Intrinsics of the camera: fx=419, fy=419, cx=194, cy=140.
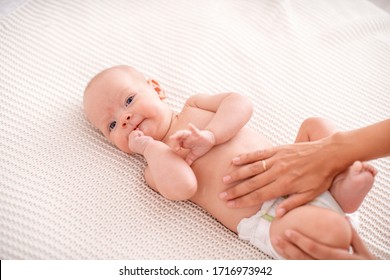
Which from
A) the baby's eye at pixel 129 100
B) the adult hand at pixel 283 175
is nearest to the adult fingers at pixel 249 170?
the adult hand at pixel 283 175

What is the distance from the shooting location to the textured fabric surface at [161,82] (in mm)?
1348

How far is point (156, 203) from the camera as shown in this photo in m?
1.43

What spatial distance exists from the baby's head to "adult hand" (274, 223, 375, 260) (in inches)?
23.0

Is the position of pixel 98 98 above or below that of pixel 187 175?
above

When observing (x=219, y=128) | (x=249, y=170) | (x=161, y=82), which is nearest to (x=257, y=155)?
(x=249, y=170)

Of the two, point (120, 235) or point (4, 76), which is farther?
point (4, 76)

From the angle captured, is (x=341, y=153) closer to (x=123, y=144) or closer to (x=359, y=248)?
(x=359, y=248)

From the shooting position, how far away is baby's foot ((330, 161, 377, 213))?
3.84ft

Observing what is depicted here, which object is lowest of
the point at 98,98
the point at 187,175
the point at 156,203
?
the point at 156,203

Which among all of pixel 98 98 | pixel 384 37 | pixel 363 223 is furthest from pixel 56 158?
pixel 384 37

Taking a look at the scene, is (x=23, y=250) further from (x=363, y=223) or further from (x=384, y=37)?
(x=384, y=37)

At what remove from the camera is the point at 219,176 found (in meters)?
1.36

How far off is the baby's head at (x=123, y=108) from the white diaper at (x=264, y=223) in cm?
45

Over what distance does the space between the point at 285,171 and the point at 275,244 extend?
214 mm
